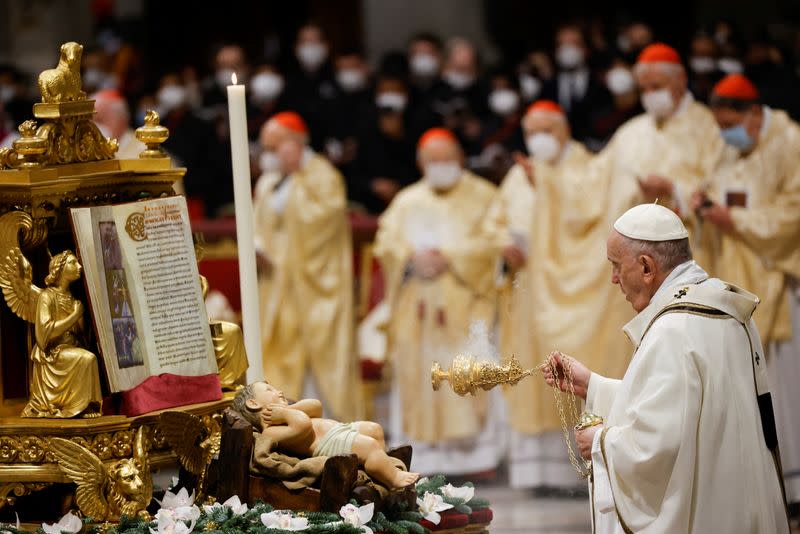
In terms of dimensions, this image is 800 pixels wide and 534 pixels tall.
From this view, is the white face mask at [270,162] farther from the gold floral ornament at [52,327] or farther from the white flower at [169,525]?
the white flower at [169,525]

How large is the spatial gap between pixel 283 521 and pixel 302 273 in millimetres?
6518

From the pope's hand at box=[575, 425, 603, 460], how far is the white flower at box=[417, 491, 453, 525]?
35 cm

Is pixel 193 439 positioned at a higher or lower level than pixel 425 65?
lower

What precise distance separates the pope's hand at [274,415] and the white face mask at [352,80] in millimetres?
9666

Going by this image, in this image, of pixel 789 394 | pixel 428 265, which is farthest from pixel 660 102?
pixel 428 265

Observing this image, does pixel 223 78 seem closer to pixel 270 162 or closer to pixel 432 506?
pixel 270 162

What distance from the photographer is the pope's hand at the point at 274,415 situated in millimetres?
3637

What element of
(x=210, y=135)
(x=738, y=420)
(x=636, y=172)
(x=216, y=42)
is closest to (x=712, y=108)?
(x=636, y=172)

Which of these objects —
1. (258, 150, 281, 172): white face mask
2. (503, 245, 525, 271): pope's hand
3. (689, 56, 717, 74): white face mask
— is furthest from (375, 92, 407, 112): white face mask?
(503, 245, 525, 271): pope's hand

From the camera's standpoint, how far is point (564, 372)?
3973 millimetres

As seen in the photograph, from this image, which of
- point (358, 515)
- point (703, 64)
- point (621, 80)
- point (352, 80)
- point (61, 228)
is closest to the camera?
point (358, 515)

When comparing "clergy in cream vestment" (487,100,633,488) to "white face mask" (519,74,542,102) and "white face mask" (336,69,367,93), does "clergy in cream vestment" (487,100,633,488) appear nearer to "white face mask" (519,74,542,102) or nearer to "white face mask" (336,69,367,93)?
"white face mask" (519,74,542,102)

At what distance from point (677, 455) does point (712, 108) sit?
4543mm

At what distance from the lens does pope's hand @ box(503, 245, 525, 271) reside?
8875 mm
